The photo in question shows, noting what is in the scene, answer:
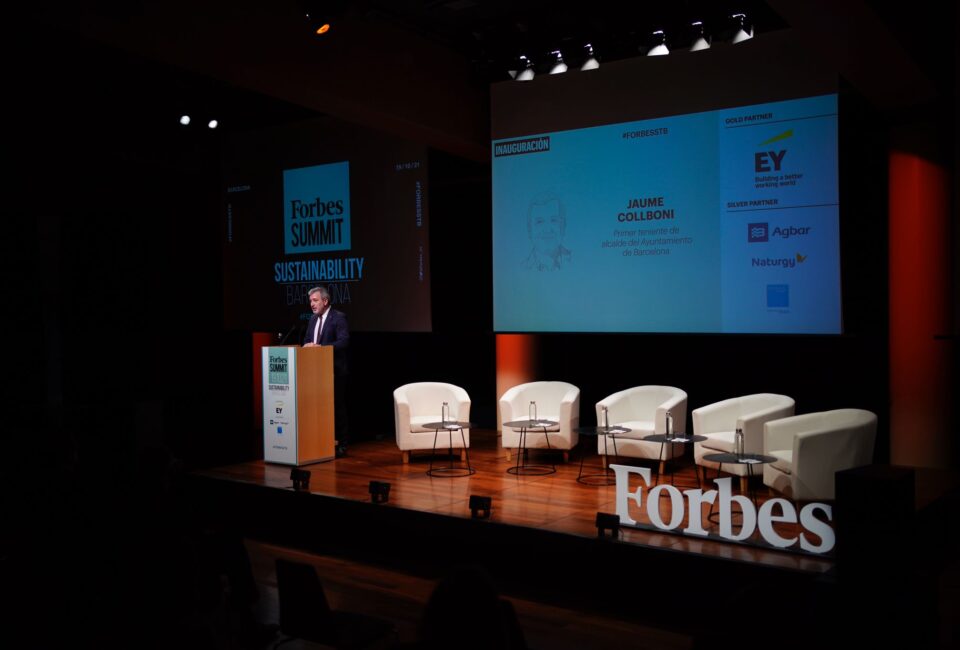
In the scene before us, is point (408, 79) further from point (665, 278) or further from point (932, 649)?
point (932, 649)

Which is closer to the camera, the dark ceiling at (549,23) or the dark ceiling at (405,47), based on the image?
the dark ceiling at (405,47)

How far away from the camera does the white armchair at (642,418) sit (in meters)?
6.72

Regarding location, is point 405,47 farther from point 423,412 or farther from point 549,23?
point 423,412

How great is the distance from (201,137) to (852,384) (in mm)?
7477

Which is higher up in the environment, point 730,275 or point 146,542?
point 730,275

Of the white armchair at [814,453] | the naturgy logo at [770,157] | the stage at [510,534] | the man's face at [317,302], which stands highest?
the naturgy logo at [770,157]

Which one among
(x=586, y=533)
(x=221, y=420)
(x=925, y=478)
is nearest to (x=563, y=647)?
(x=586, y=533)

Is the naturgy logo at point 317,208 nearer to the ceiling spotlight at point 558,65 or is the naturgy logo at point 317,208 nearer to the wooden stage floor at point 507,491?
the wooden stage floor at point 507,491

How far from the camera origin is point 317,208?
933cm

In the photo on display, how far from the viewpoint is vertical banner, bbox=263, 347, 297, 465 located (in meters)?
7.12

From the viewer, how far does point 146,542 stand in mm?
3033

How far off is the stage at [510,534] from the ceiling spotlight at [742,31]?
3.33m

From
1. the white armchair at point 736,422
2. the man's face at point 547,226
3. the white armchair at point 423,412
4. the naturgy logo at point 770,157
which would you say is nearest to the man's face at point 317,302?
the white armchair at point 423,412

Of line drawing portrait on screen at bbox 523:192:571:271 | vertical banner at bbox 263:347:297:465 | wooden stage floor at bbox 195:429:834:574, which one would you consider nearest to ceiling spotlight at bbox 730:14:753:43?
line drawing portrait on screen at bbox 523:192:571:271
